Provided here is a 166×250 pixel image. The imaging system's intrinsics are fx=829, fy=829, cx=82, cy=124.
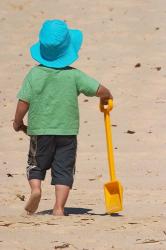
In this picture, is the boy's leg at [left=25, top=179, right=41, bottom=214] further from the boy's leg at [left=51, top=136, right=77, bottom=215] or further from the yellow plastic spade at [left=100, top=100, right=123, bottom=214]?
the yellow plastic spade at [left=100, top=100, right=123, bottom=214]

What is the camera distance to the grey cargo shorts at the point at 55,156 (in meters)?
5.49

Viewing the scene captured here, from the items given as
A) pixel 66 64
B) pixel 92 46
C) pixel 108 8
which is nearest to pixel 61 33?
pixel 66 64

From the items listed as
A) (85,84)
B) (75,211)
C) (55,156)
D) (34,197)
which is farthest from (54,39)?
(75,211)

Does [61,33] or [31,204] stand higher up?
[61,33]

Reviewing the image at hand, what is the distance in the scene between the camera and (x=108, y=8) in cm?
1423

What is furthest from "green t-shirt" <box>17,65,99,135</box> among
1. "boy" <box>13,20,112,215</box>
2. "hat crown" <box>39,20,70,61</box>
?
"hat crown" <box>39,20,70,61</box>

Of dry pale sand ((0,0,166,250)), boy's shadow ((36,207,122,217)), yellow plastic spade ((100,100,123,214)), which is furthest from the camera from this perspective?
boy's shadow ((36,207,122,217))

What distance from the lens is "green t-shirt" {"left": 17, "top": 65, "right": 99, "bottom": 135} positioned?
214 inches

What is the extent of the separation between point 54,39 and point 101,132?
11.9 ft

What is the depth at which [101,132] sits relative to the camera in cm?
898

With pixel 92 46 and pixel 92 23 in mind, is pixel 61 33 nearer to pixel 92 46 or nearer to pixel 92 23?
pixel 92 46

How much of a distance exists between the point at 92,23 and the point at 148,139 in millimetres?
5308

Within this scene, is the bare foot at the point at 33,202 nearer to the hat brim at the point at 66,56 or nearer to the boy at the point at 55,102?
the boy at the point at 55,102

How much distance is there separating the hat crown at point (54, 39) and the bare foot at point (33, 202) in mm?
905
